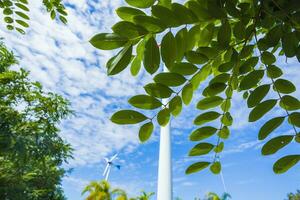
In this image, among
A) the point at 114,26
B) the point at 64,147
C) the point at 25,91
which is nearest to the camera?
the point at 114,26

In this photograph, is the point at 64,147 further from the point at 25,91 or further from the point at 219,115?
the point at 219,115

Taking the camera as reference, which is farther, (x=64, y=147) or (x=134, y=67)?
(x=64, y=147)

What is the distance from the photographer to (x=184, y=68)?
2.54 feet

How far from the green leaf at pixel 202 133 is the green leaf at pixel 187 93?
123 millimetres

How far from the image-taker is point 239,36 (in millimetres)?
761

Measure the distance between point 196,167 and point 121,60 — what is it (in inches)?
16.3

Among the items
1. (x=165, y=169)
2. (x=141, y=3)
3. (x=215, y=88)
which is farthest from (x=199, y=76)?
(x=165, y=169)

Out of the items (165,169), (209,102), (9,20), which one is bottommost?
(209,102)

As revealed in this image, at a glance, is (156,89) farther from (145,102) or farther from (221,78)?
(221,78)

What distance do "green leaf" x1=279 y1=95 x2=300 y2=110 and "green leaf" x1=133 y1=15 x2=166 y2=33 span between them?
0.37m

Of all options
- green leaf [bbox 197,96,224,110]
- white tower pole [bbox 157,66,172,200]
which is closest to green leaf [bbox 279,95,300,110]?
green leaf [bbox 197,96,224,110]

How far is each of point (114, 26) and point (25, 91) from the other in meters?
10.7

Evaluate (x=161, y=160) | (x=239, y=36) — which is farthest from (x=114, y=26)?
(x=161, y=160)

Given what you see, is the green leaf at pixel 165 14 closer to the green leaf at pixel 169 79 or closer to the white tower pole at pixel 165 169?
the green leaf at pixel 169 79
